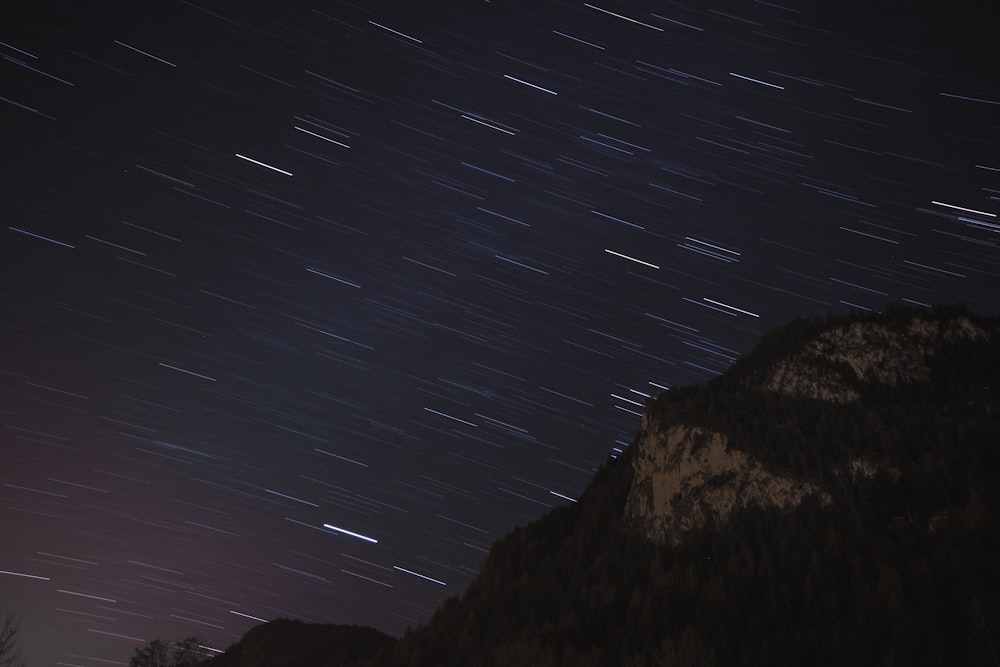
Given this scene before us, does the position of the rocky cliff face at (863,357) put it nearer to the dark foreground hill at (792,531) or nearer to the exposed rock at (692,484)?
the dark foreground hill at (792,531)

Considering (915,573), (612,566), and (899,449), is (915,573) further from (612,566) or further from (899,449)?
(612,566)

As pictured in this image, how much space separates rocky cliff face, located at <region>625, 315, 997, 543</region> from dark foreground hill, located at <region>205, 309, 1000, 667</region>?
0.16 meters

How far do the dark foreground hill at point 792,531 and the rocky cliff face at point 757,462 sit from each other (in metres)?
0.16

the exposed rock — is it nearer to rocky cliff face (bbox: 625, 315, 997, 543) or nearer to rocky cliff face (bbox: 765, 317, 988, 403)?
rocky cliff face (bbox: 625, 315, 997, 543)

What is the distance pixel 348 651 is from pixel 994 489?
90.8 m

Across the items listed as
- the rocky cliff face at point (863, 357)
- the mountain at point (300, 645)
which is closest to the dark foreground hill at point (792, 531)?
the rocky cliff face at point (863, 357)

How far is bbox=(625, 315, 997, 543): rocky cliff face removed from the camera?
49.1 m

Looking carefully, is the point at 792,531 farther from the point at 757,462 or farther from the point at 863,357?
the point at 863,357

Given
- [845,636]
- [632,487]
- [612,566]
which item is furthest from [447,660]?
[845,636]

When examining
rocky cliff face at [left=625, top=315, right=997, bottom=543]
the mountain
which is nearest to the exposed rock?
rocky cliff face at [left=625, top=315, right=997, bottom=543]

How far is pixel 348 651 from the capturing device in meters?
98.6

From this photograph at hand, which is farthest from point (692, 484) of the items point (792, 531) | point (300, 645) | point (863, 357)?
point (300, 645)

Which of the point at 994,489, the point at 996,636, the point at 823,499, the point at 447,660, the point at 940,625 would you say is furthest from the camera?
the point at 447,660

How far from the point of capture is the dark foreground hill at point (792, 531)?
35.1 m
